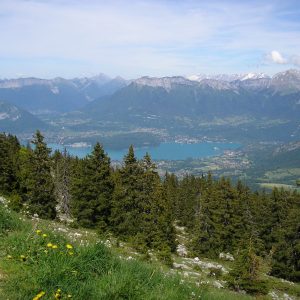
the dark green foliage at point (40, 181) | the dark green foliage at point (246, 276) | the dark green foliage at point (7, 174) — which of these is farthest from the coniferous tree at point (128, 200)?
the dark green foliage at point (246, 276)

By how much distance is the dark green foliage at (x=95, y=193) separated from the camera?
4216cm

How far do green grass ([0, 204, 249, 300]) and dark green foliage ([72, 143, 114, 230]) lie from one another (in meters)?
32.6

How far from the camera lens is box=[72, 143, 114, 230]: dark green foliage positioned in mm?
42156

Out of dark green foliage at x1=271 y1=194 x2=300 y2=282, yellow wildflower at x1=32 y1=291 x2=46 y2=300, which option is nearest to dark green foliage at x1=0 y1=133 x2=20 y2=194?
dark green foliage at x1=271 y1=194 x2=300 y2=282

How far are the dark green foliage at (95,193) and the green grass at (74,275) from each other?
32.6 metres

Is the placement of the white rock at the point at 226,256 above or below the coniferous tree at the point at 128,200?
below

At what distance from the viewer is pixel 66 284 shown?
25.7 feet

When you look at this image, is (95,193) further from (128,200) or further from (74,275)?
(74,275)

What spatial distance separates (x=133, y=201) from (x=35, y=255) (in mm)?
35398

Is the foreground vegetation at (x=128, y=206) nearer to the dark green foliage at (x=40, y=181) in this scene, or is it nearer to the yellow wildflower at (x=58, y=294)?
the dark green foliage at (x=40, y=181)

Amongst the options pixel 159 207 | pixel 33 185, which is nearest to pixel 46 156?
pixel 33 185

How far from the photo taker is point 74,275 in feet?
27.0

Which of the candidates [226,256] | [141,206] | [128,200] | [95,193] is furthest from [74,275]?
[226,256]

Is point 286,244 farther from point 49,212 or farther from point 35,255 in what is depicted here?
point 35,255
